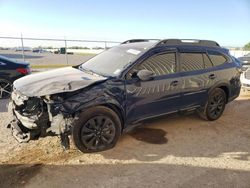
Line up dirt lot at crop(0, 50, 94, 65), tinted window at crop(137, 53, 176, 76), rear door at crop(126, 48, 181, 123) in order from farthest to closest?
dirt lot at crop(0, 50, 94, 65)
tinted window at crop(137, 53, 176, 76)
rear door at crop(126, 48, 181, 123)

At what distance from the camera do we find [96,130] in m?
4.12

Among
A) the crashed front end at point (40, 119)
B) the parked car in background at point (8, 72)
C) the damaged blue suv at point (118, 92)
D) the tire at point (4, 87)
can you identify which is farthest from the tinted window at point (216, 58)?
the tire at point (4, 87)

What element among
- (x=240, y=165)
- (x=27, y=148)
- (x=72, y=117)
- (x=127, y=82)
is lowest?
(x=240, y=165)

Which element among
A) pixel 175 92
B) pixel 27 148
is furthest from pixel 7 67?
pixel 175 92

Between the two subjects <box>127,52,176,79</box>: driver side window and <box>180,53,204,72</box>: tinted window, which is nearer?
<box>127,52,176,79</box>: driver side window

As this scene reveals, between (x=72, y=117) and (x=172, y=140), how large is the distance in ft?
6.66

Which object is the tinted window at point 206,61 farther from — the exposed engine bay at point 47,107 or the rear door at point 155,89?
the exposed engine bay at point 47,107

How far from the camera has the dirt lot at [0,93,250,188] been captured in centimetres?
340

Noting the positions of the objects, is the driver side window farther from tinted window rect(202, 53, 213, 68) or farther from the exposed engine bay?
tinted window rect(202, 53, 213, 68)

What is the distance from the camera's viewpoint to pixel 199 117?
239 inches

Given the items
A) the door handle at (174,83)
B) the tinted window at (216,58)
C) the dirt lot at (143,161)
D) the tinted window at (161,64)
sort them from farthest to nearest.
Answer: the tinted window at (216,58), the door handle at (174,83), the tinted window at (161,64), the dirt lot at (143,161)

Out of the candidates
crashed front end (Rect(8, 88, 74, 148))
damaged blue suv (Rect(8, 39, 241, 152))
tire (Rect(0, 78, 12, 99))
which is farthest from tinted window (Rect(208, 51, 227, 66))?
tire (Rect(0, 78, 12, 99))

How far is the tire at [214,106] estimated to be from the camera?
5.73 metres

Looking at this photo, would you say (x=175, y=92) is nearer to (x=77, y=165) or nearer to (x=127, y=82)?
(x=127, y=82)
